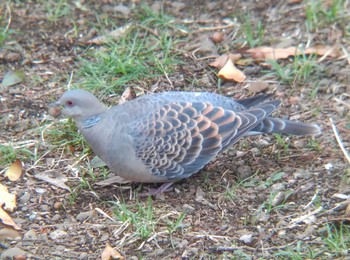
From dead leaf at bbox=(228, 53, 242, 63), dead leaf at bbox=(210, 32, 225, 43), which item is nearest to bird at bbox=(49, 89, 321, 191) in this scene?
dead leaf at bbox=(228, 53, 242, 63)

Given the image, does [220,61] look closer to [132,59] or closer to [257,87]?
[257,87]

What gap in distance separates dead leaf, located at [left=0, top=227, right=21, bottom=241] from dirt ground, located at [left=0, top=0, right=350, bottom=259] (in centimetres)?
3

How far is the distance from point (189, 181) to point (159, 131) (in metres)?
0.45

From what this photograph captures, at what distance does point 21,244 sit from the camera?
4.40 m

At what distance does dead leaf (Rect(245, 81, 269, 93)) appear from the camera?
5.76 meters

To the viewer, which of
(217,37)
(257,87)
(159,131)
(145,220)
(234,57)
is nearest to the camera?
(145,220)

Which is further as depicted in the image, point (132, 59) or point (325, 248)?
point (132, 59)

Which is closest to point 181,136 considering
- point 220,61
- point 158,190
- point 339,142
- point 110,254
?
point 158,190

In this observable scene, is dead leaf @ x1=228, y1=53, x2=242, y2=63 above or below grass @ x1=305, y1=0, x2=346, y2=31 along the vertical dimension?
below

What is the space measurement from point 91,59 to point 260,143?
1598mm

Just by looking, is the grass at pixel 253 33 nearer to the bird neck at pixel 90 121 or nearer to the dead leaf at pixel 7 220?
the bird neck at pixel 90 121

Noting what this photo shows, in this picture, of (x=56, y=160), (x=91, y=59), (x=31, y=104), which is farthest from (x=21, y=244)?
(x=91, y=59)

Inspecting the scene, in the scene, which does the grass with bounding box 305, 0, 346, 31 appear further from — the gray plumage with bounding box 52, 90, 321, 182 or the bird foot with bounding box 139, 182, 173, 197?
the bird foot with bounding box 139, 182, 173, 197

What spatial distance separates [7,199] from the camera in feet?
15.6
